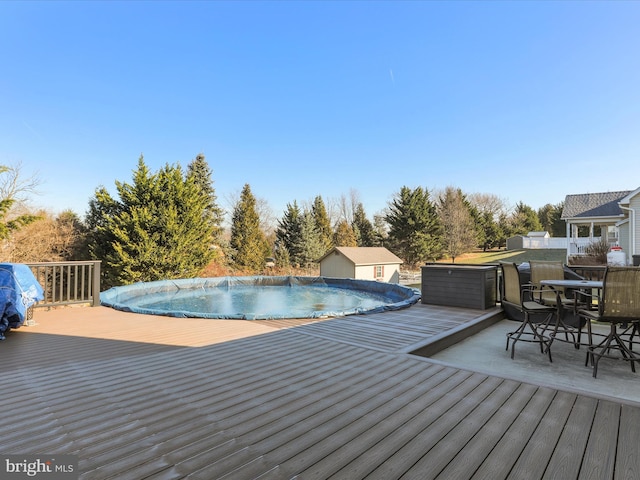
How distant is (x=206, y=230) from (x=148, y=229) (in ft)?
8.14

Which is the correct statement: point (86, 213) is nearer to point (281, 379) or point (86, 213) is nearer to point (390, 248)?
point (281, 379)

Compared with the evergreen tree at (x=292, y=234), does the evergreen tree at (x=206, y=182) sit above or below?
above

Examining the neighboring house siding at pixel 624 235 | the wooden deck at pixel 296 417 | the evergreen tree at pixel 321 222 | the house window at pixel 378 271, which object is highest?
the evergreen tree at pixel 321 222

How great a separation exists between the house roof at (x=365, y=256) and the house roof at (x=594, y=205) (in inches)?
358

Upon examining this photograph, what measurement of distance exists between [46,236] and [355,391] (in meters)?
14.3

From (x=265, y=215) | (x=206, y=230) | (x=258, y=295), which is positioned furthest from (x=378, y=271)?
(x=265, y=215)

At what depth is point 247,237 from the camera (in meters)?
18.3

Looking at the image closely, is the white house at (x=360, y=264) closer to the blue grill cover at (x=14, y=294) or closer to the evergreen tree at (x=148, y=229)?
the evergreen tree at (x=148, y=229)

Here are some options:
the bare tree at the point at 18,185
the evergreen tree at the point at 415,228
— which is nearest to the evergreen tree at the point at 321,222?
the evergreen tree at the point at 415,228

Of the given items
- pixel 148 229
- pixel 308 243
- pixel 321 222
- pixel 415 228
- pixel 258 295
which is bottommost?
pixel 258 295

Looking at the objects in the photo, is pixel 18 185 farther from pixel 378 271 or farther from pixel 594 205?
pixel 594 205

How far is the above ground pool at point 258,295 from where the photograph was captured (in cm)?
952

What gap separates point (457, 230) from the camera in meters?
24.0

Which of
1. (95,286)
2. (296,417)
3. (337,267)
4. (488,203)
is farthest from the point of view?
(488,203)
